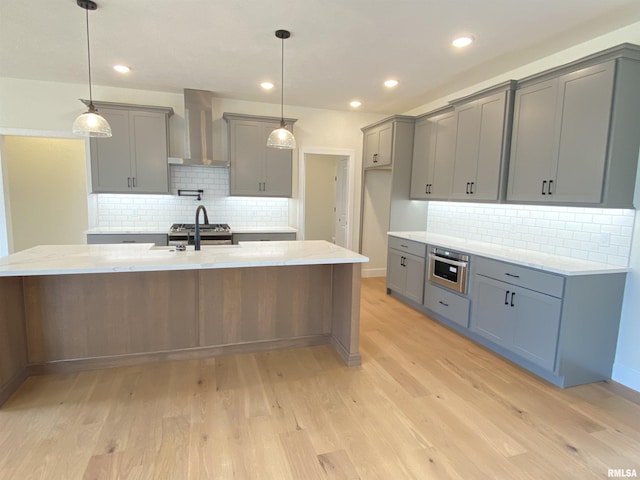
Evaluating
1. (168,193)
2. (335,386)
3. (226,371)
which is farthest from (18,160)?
(335,386)

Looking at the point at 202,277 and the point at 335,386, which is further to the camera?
the point at 202,277

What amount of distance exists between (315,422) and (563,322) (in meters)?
1.95

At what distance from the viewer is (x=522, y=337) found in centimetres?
295

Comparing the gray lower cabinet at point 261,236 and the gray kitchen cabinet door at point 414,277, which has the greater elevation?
the gray lower cabinet at point 261,236

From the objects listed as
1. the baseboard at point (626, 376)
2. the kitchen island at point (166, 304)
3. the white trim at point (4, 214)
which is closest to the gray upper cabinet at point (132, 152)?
the white trim at point (4, 214)

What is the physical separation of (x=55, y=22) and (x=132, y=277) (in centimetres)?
216

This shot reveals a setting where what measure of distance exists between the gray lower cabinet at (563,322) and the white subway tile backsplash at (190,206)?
3.48 meters

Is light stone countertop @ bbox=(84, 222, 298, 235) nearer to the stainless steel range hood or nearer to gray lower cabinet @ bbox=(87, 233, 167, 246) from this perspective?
gray lower cabinet @ bbox=(87, 233, 167, 246)

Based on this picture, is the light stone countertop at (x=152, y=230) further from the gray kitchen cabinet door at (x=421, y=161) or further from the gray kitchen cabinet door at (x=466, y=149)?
the gray kitchen cabinet door at (x=466, y=149)

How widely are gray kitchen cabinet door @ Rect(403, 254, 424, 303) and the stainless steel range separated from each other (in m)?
2.37

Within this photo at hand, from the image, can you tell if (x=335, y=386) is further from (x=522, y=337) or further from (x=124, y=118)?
(x=124, y=118)

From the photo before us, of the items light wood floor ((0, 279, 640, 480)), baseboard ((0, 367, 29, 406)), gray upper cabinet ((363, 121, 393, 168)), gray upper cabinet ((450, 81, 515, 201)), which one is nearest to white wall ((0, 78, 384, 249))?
gray upper cabinet ((363, 121, 393, 168))

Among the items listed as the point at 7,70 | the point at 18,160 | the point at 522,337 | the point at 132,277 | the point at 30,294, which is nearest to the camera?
the point at 30,294

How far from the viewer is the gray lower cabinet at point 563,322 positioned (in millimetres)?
2648
